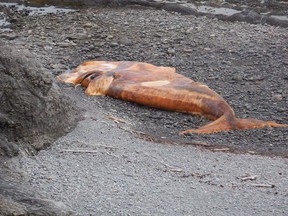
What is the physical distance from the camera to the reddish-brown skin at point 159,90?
7.80 metres

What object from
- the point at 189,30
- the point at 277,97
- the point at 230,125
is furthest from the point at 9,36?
the point at 230,125

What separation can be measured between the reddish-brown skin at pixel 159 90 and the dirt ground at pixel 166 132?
0.45 feet

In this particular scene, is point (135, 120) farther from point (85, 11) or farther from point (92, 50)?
point (85, 11)

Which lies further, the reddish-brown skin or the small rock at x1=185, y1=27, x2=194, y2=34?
the small rock at x1=185, y1=27, x2=194, y2=34

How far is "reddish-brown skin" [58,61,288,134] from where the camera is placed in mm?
7797

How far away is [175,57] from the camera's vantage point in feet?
34.0

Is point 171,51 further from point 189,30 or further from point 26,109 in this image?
point 26,109

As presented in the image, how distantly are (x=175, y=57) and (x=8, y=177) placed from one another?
5.86 m

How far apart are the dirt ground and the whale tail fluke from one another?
0.37 feet

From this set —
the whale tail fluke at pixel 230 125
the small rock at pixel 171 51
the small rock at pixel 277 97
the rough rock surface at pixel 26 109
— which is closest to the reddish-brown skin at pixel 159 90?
the whale tail fluke at pixel 230 125

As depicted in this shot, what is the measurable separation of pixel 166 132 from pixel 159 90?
3.00 ft

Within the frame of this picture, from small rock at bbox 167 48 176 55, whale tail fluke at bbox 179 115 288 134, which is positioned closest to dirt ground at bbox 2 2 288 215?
small rock at bbox 167 48 176 55

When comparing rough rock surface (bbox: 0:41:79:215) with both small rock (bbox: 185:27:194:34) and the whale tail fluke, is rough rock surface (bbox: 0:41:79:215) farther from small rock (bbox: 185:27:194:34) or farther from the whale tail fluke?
small rock (bbox: 185:27:194:34)

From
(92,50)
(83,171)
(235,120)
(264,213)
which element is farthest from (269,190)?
(92,50)
